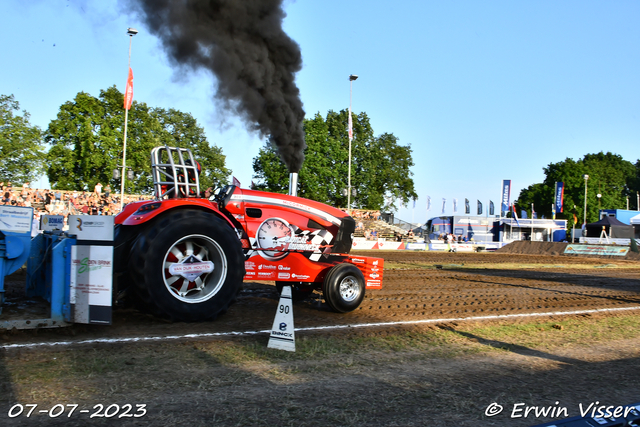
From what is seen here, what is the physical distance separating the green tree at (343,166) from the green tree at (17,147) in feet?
44.5

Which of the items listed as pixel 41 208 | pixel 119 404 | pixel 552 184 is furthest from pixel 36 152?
pixel 552 184

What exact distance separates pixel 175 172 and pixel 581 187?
74.5 meters

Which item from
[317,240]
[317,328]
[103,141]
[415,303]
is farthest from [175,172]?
[103,141]

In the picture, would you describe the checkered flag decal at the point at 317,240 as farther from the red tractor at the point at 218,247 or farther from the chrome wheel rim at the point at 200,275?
the chrome wheel rim at the point at 200,275

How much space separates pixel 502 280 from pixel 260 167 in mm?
29458

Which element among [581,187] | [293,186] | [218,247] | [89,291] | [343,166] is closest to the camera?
[89,291]

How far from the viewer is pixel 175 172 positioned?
6.24 metres

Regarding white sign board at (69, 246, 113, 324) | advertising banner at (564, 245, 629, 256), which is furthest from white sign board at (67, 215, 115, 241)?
advertising banner at (564, 245, 629, 256)

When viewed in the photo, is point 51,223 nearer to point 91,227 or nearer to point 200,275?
point 91,227

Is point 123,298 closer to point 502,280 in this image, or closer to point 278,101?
point 278,101

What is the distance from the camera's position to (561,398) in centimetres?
399

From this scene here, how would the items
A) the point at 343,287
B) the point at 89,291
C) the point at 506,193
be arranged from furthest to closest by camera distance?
the point at 506,193, the point at 343,287, the point at 89,291

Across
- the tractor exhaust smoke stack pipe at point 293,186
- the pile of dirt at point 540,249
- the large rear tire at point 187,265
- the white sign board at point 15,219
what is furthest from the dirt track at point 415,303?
the pile of dirt at point 540,249

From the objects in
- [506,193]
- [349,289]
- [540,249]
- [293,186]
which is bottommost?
[540,249]
